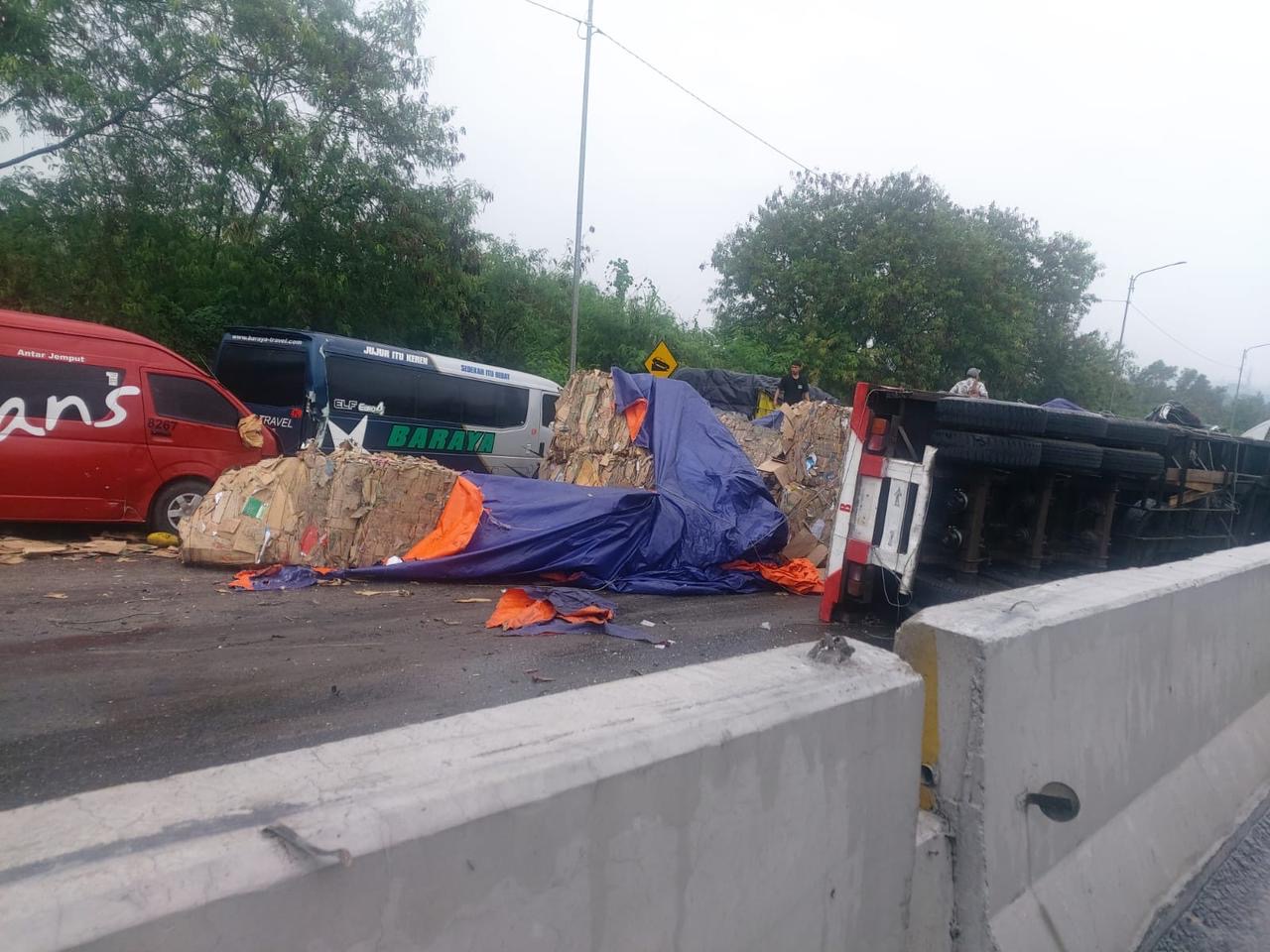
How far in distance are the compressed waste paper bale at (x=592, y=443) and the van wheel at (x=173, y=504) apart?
13.8 feet

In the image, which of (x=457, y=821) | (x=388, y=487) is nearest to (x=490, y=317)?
(x=388, y=487)

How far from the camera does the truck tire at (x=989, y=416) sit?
587 cm

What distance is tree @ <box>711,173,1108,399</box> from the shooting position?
2664cm

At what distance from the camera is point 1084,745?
2.89 m

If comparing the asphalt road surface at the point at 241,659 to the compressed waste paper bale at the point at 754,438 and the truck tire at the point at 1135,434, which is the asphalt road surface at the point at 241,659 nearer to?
the truck tire at the point at 1135,434

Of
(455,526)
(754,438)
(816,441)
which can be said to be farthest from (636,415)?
(455,526)

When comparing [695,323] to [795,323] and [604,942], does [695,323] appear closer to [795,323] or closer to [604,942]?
Result: [795,323]

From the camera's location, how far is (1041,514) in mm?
6668

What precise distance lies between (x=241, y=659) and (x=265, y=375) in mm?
7076

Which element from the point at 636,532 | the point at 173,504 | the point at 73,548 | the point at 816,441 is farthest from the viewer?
the point at 816,441

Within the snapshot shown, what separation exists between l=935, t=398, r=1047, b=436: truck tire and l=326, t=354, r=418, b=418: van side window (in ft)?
26.9

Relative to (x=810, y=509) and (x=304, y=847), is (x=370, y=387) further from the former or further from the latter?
(x=304, y=847)

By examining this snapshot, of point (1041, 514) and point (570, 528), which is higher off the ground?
point (1041, 514)

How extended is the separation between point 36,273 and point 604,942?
1590cm
